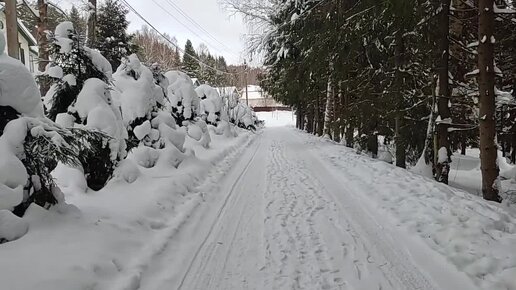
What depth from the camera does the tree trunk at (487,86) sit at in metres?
6.13

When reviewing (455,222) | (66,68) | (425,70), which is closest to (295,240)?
(455,222)

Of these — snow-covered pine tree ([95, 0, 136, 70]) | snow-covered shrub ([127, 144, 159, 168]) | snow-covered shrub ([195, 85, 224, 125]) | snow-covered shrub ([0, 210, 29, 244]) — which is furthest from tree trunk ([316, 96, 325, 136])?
snow-covered shrub ([0, 210, 29, 244])

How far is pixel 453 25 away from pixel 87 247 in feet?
29.1

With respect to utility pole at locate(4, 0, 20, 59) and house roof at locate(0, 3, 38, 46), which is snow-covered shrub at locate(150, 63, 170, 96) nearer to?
→ utility pole at locate(4, 0, 20, 59)

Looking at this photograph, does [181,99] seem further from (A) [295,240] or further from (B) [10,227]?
(B) [10,227]

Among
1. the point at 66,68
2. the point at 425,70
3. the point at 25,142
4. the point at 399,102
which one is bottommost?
the point at 25,142

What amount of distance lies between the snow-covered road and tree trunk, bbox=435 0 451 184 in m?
2.65

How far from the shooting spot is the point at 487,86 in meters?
6.21

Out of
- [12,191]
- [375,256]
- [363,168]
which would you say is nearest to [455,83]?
[363,168]

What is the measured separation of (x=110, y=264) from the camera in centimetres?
332

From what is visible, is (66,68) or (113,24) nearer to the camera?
(66,68)

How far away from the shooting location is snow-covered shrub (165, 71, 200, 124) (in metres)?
11.8

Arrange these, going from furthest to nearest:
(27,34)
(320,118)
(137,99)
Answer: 1. (27,34)
2. (320,118)
3. (137,99)

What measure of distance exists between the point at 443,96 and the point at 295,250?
18.7 ft
